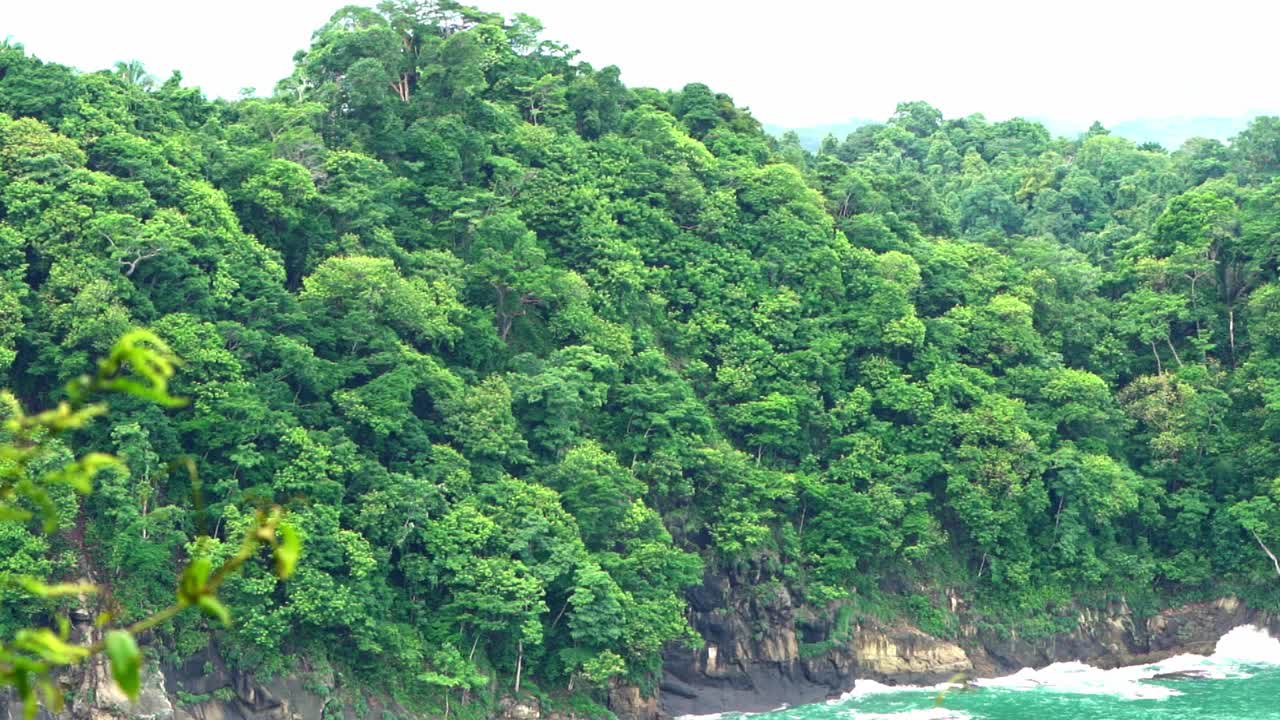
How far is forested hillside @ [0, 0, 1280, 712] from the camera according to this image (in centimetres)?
2911

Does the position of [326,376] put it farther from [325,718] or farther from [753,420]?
[753,420]

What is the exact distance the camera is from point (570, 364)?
34.3 m

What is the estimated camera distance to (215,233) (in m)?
31.4

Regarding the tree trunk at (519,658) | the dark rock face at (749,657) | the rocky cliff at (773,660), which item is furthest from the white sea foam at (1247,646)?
the tree trunk at (519,658)

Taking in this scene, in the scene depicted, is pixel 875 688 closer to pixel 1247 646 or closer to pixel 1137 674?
pixel 1137 674

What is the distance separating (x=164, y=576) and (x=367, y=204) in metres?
9.75

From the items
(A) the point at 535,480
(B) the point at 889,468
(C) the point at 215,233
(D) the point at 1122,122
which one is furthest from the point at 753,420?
(D) the point at 1122,122

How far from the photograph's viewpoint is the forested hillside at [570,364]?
2911cm

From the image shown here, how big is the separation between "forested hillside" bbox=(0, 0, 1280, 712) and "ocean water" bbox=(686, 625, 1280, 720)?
4.96ft

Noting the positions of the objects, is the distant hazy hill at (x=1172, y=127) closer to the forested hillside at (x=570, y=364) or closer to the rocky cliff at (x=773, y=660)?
the forested hillside at (x=570, y=364)

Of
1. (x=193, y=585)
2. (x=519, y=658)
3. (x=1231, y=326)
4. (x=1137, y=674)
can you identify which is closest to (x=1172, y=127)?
(x=1231, y=326)

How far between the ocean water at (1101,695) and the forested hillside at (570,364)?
1.51 metres

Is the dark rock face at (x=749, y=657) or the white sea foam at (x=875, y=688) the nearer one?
the dark rock face at (x=749, y=657)

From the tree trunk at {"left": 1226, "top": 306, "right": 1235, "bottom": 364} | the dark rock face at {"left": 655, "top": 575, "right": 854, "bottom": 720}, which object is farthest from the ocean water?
the tree trunk at {"left": 1226, "top": 306, "right": 1235, "bottom": 364}
